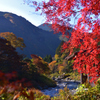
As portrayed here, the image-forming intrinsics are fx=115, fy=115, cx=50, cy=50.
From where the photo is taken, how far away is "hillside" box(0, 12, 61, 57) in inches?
3965

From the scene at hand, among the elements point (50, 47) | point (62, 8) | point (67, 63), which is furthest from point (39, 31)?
point (62, 8)

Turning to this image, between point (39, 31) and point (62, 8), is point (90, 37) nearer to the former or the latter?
point (62, 8)

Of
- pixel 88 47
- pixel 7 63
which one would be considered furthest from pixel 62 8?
pixel 7 63

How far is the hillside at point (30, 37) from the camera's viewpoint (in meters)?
101

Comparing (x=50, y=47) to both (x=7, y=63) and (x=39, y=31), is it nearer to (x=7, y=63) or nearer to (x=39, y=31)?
(x=39, y=31)

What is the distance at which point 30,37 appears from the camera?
11725 centimetres

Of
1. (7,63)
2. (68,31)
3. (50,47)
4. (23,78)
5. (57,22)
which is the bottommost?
(23,78)

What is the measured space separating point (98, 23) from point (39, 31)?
473ft

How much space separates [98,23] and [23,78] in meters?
11.2

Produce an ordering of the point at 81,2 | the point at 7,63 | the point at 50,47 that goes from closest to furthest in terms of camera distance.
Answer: the point at 81,2 < the point at 7,63 < the point at 50,47

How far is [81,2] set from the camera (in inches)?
152

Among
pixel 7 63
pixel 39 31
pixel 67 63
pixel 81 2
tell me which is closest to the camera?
pixel 81 2

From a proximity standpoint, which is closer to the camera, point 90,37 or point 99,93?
point 90,37

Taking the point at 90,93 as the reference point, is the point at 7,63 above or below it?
above
